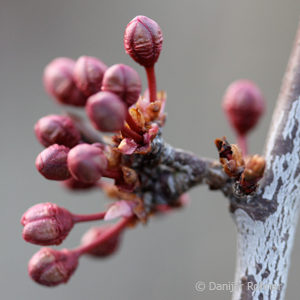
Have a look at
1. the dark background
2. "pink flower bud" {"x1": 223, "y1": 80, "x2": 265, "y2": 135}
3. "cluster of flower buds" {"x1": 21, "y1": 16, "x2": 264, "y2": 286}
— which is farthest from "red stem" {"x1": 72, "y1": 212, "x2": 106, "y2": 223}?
the dark background

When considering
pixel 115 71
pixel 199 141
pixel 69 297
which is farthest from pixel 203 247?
pixel 115 71

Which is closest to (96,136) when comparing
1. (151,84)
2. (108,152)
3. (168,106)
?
(108,152)

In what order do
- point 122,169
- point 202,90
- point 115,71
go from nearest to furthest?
point 115,71, point 122,169, point 202,90

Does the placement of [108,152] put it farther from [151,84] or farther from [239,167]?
[239,167]

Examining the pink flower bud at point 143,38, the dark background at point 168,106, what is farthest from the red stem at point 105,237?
the dark background at point 168,106

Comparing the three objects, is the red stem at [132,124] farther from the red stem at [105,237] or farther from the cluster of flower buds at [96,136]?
the red stem at [105,237]

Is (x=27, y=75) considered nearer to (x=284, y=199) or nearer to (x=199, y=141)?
(x=199, y=141)
